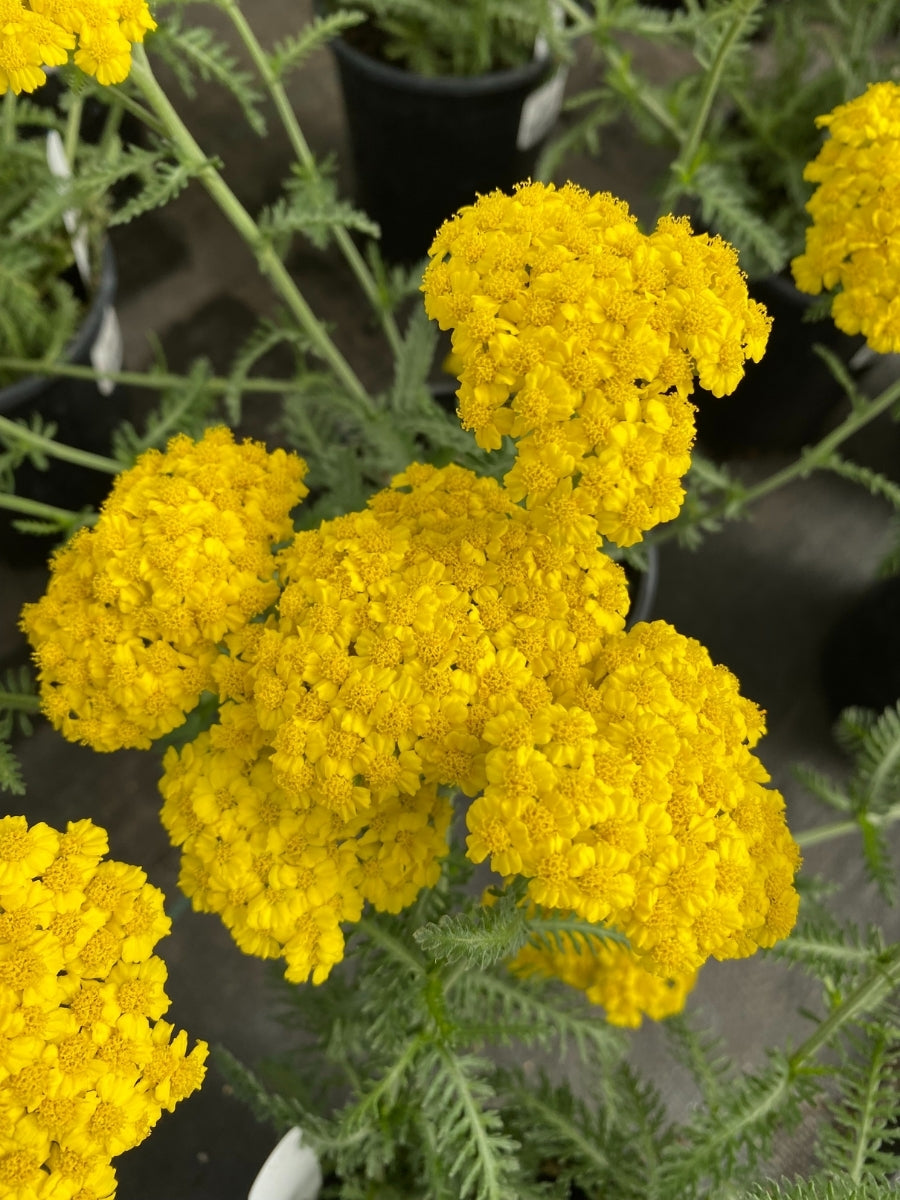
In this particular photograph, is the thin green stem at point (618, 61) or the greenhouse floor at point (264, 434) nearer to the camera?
the thin green stem at point (618, 61)

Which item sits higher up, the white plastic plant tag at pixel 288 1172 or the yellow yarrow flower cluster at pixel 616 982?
the yellow yarrow flower cluster at pixel 616 982

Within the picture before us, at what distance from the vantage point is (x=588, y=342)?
673 millimetres

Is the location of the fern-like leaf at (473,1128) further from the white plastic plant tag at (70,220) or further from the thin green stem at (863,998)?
the white plastic plant tag at (70,220)

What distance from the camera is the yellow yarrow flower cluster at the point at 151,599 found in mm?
789

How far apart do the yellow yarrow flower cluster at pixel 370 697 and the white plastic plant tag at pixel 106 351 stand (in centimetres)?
75

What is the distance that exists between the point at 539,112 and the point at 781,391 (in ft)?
2.19

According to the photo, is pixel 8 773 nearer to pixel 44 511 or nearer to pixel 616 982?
pixel 44 511

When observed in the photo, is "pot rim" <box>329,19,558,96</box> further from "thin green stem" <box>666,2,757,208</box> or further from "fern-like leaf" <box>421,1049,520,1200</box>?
"fern-like leaf" <box>421,1049,520,1200</box>

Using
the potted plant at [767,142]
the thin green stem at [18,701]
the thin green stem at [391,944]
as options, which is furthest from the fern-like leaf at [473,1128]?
the potted plant at [767,142]

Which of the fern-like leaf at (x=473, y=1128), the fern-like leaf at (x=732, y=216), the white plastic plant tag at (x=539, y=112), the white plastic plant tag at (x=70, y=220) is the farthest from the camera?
the white plastic plant tag at (x=539, y=112)

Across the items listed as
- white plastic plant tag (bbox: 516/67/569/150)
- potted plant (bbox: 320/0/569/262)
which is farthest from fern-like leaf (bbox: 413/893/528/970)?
white plastic plant tag (bbox: 516/67/569/150)

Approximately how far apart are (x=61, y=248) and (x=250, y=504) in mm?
802

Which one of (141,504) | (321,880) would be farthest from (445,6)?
(321,880)

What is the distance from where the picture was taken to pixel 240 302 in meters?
1.79
